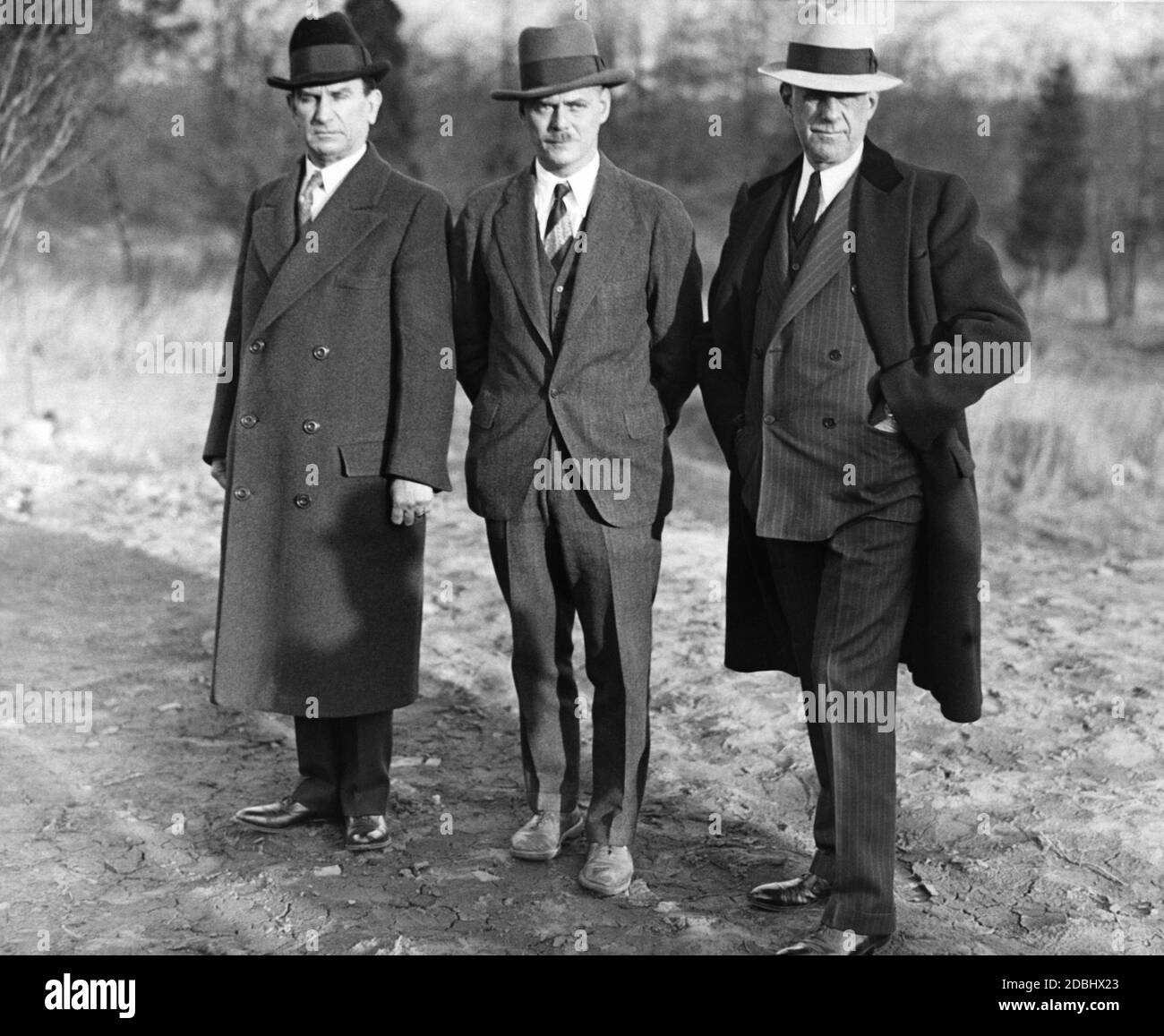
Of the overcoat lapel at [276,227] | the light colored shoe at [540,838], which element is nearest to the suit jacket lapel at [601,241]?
the overcoat lapel at [276,227]

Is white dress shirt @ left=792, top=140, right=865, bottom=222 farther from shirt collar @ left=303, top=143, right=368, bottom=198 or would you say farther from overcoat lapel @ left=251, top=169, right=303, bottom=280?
overcoat lapel @ left=251, top=169, right=303, bottom=280

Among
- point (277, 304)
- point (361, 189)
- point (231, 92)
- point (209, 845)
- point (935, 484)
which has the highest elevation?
point (231, 92)

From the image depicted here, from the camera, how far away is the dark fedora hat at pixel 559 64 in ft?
12.3

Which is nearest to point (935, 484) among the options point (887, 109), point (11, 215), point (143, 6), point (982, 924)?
point (982, 924)

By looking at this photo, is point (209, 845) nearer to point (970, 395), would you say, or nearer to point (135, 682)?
point (135, 682)

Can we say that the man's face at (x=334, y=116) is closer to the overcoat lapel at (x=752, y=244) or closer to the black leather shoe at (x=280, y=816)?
the overcoat lapel at (x=752, y=244)

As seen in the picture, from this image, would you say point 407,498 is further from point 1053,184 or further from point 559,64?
point 1053,184

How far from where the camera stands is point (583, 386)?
3.82m

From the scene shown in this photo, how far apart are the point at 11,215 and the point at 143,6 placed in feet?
7.96

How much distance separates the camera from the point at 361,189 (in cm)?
412

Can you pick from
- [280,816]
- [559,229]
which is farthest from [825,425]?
[280,816]

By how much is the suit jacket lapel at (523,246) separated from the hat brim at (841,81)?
0.72 meters

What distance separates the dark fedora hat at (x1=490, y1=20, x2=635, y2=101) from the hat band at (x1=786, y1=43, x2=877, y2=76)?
18.9 inches

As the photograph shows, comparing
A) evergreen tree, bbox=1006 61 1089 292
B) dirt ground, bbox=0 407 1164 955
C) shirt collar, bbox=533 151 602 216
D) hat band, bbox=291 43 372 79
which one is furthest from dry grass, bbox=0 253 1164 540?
evergreen tree, bbox=1006 61 1089 292
